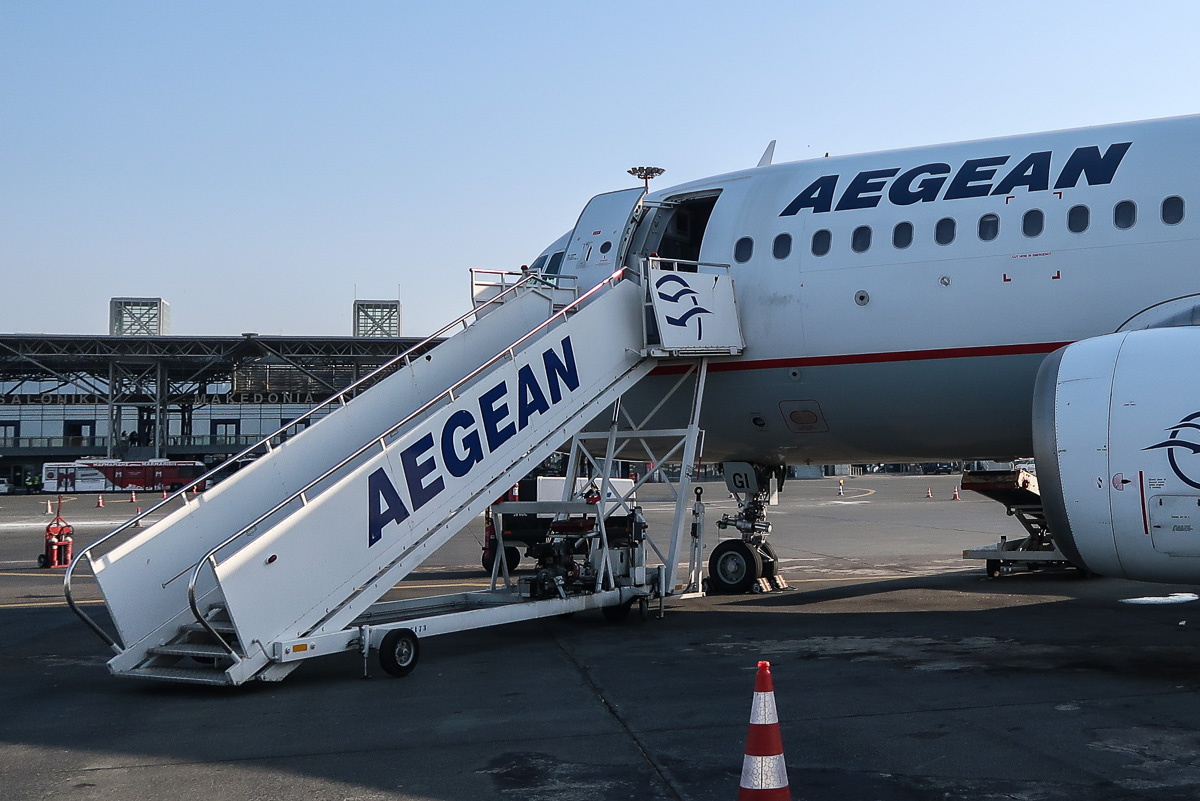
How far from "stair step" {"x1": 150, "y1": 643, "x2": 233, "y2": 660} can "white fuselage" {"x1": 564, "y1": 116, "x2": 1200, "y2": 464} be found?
7.05 meters

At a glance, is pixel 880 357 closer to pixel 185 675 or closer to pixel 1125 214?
pixel 1125 214

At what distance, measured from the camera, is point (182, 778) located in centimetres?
647

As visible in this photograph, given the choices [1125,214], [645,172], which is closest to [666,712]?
[1125,214]

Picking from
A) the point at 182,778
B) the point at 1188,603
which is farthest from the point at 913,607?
the point at 182,778

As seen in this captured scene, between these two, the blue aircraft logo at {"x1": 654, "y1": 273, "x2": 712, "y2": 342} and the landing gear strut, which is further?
the landing gear strut

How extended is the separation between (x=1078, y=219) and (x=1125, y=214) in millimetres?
479

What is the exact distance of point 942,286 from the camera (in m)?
12.3

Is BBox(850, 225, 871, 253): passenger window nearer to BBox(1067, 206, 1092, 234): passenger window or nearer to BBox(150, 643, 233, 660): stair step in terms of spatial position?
BBox(1067, 206, 1092, 234): passenger window

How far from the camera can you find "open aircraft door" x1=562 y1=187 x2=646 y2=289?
14359 mm

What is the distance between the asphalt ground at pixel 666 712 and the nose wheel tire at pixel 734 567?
5.33ft

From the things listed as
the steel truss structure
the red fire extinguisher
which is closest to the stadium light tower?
the steel truss structure

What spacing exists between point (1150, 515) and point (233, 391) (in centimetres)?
8616

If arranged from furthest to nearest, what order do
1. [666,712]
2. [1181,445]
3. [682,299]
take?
[682,299] → [1181,445] → [666,712]

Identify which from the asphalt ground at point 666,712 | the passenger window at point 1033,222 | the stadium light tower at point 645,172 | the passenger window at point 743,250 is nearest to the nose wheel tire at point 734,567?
the asphalt ground at point 666,712
